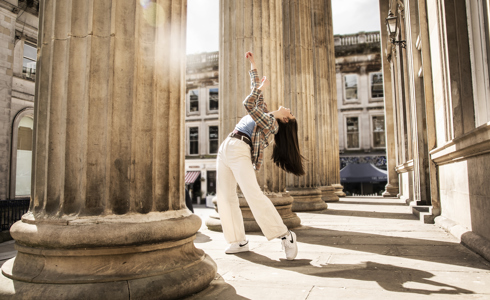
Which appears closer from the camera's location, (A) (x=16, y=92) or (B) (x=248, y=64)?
(B) (x=248, y=64)

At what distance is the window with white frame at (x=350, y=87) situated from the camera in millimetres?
28750

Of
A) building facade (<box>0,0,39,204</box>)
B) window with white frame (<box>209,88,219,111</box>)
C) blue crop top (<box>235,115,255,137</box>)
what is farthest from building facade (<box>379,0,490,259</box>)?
window with white frame (<box>209,88,219,111</box>)

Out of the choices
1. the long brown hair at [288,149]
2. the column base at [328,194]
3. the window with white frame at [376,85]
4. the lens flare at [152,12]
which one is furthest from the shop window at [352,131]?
the lens flare at [152,12]

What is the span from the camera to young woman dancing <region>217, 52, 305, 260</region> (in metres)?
3.73

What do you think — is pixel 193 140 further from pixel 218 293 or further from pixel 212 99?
pixel 218 293

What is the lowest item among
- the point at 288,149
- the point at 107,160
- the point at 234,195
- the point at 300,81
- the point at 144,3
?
the point at 234,195

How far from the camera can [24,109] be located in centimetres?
1652

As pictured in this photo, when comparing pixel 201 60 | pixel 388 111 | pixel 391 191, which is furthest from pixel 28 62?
pixel 201 60

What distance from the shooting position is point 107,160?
2.54 metres

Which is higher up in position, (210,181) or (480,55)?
(480,55)

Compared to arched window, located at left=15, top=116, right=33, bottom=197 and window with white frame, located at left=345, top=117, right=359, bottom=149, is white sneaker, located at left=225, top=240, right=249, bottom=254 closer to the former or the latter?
arched window, located at left=15, top=116, right=33, bottom=197

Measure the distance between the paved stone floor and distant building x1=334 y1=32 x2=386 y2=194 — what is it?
23601 mm

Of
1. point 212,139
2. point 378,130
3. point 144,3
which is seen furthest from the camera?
point 212,139

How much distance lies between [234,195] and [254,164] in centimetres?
39
